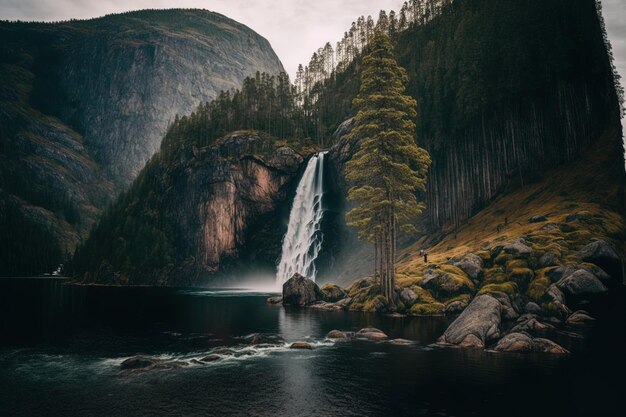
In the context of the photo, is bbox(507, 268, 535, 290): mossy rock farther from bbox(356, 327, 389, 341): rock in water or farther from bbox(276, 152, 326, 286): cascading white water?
bbox(276, 152, 326, 286): cascading white water

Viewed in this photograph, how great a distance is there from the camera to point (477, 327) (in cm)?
3234

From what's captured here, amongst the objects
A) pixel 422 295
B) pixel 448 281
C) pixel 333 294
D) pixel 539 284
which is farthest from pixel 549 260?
pixel 333 294

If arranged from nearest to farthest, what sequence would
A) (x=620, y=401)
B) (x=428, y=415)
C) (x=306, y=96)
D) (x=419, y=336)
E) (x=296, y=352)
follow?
(x=428, y=415) < (x=620, y=401) < (x=296, y=352) < (x=419, y=336) < (x=306, y=96)

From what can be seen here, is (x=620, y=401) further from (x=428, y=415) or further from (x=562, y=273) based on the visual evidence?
(x=562, y=273)

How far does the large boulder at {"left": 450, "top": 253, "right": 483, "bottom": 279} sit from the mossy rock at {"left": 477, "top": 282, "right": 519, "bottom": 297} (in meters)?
3.71

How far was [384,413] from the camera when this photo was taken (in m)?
17.8

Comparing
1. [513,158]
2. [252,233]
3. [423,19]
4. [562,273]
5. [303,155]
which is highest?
[423,19]

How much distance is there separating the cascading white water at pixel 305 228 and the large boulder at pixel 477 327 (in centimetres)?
5789

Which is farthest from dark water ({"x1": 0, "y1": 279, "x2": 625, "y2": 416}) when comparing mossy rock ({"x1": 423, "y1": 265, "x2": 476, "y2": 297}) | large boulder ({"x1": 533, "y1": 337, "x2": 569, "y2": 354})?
mossy rock ({"x1": 423, "y1": 265, "x2": 476, "y2": 297})

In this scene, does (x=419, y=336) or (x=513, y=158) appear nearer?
(x=419, y=336)

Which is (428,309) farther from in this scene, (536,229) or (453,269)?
(536,229)

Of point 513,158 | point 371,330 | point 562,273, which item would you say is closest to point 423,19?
point 513,158

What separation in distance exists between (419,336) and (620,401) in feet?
54.1

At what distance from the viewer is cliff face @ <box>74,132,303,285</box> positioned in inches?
4395
